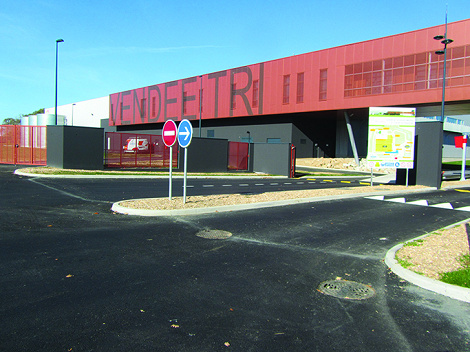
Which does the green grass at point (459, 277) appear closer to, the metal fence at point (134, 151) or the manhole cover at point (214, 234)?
the manhole cover at point (214, 234)

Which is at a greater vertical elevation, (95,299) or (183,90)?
(183,90)

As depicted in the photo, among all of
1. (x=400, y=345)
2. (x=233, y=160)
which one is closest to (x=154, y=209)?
(x=400, y=345)

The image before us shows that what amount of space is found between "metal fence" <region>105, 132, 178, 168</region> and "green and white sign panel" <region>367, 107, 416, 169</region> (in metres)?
13.9

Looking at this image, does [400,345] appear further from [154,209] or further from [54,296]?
[154,209]

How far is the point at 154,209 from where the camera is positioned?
9.79 m

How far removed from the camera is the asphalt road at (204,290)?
3494 mm

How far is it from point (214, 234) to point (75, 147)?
1729 centimetres

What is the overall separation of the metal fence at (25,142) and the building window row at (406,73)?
30.1 meters

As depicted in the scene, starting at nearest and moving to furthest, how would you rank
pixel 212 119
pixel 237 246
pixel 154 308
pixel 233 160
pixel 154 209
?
pixel 154 308, pixel 237 246, pixel 154 209, pixel 233 160, pixel 212 119

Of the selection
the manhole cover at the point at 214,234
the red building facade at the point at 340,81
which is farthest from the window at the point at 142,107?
the manhole cover at the point at 214,234

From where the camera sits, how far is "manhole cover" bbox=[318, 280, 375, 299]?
15.5 ft

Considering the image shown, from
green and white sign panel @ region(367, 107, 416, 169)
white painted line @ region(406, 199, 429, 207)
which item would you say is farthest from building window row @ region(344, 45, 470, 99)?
white painted line @ region(406, 199, 429, 207)

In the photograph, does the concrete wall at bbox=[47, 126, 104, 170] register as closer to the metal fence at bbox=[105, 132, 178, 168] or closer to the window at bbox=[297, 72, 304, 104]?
the metal fence at bbox=[105, 132, 178, 168]

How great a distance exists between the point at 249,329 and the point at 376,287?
226 cm
